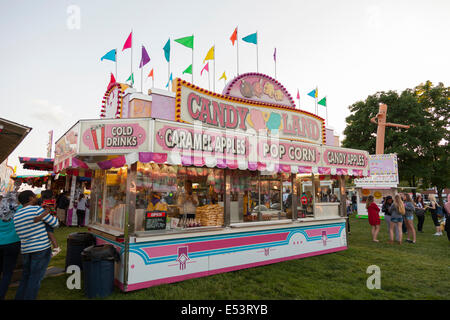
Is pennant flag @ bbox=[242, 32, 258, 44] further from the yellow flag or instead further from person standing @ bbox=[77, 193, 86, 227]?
person standing @ bbox=[77, 193, 86, 227]

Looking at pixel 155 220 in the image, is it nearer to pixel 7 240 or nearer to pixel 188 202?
pixel 188 202

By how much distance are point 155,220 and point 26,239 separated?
212 centimetres

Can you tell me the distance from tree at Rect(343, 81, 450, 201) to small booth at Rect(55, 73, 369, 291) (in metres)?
17.5

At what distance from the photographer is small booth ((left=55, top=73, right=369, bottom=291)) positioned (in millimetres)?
4914

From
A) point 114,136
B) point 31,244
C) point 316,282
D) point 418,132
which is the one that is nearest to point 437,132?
point 418,132

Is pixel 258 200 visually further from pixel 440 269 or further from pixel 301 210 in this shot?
pixel 440 269

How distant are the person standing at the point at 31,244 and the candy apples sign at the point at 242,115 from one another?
3.35 metres

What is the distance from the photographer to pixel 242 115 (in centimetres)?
733

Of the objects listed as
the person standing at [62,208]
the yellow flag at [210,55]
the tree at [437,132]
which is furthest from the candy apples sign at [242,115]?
the tree at [437,132]

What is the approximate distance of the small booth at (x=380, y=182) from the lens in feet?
62.0

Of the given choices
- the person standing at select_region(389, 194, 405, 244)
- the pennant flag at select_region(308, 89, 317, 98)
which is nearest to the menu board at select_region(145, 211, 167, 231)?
the pennant flag at select_region(308, 89, 317, 98)

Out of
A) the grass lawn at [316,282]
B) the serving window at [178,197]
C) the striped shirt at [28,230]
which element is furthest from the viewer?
the serving window at [178,197]

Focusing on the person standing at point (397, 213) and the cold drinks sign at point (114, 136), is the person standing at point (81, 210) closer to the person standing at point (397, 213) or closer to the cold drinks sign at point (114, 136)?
the cold drinks sign at point (114, 136)

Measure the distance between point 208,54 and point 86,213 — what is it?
33.7 feet
